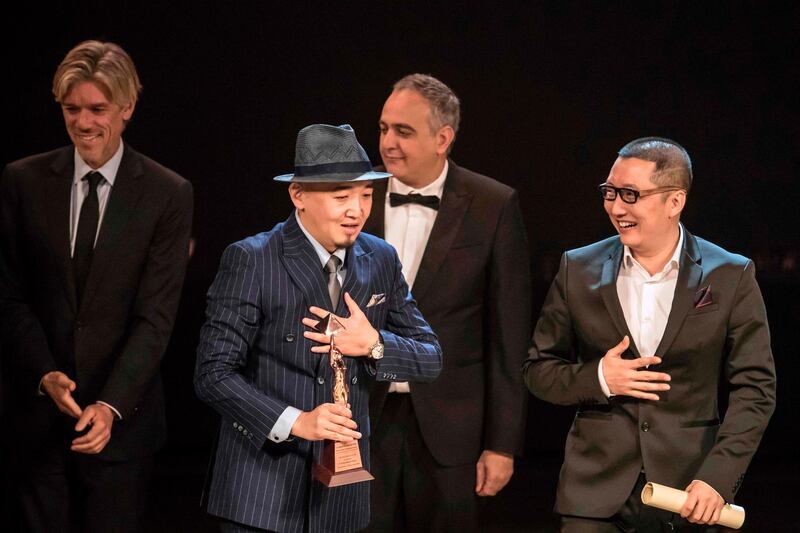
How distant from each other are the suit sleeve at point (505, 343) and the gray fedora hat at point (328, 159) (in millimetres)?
1061

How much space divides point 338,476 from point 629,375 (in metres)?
0.96

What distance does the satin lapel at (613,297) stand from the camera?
346cm

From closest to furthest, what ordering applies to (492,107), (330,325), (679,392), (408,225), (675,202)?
1. (330,325)
2. (679,392)
3. (675,202)
4. (408,225)
5. (492,107)

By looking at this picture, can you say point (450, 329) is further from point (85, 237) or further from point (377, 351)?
point (85, 237)

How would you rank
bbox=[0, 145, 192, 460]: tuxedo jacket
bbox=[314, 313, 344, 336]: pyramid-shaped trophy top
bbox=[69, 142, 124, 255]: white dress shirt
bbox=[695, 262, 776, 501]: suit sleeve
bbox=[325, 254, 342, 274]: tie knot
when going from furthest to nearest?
1. bbox=[69, 142, 124, 255]: white dress shirt
2. bbox=[0, 145, 192, 460]: tuxedo jacket
3. bbox=[695, 262, 776, 501]: suit sleeve
4. bbox=[325, 254, 342, 274]: tie knot
5. bbox=[314, 313, 344, 336]: pyramid-shaped trophy top

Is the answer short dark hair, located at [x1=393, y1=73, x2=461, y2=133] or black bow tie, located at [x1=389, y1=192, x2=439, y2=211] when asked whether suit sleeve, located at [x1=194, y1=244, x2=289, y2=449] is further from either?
short dark hair, located at [x1=393, y1=73, x2=461, y2=133]

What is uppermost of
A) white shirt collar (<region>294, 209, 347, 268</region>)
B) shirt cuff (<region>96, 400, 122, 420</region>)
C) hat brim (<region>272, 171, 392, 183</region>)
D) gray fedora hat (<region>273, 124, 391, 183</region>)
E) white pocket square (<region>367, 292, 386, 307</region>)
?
gray fedora hat (<region>273, 124, 391, 183</region>)

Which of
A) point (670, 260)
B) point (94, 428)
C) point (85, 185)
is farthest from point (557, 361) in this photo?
point (85, 185)

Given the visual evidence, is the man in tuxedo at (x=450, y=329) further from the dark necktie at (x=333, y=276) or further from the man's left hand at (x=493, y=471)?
the dark necktie at (x=333, y=276)

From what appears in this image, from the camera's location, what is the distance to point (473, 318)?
4.08m

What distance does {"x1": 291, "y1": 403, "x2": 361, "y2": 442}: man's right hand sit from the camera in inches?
110

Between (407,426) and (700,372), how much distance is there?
1.10 metres

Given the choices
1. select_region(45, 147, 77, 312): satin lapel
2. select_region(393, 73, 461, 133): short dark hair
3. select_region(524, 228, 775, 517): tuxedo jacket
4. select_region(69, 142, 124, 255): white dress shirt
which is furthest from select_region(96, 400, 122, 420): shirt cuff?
select_region(393, 73, 461, 133): short dark hair

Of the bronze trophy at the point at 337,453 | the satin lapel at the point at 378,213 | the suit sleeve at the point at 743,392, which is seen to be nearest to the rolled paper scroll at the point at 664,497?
the suit sleeve at the point at 743,392
